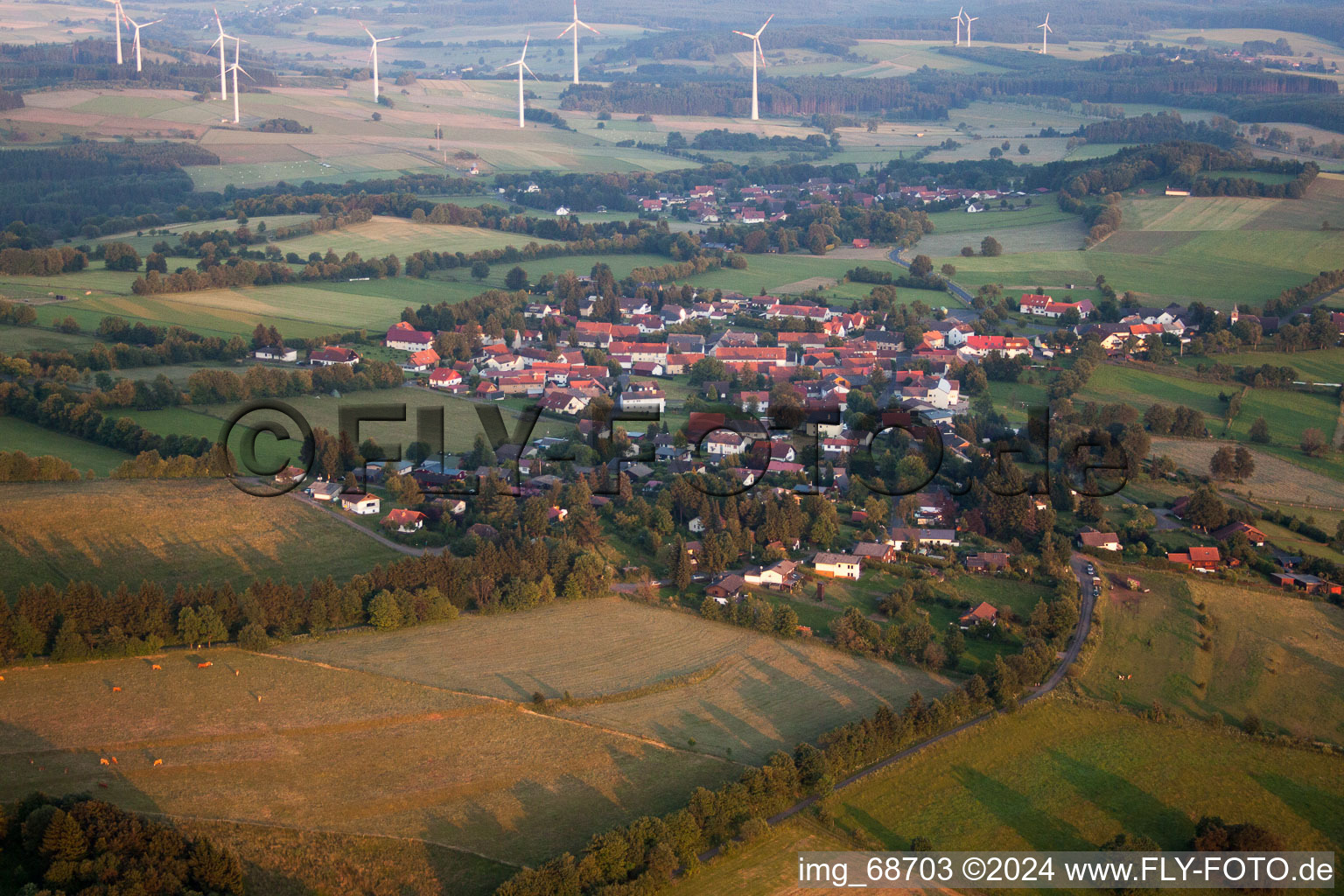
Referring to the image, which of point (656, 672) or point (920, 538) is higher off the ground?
point (920, 538)

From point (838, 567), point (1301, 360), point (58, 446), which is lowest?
point (838, 567)

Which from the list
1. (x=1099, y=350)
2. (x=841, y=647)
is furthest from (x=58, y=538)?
(x=1099, y=350)

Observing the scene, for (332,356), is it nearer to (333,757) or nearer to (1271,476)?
(333,757)

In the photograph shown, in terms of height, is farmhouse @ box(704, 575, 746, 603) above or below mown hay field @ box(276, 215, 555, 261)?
below

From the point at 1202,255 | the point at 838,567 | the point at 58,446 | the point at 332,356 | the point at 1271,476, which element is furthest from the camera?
the point at 1202,255

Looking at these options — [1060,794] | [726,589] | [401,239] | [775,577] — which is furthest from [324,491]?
[401,239]

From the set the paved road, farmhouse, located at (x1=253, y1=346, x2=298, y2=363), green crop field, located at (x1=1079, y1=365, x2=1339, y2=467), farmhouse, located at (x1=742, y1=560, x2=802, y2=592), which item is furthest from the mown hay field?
the paved road

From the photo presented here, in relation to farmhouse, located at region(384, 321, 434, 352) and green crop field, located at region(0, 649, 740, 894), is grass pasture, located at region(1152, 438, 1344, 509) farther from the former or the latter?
farmhouse, located at region(384, 321, 434, 352)
